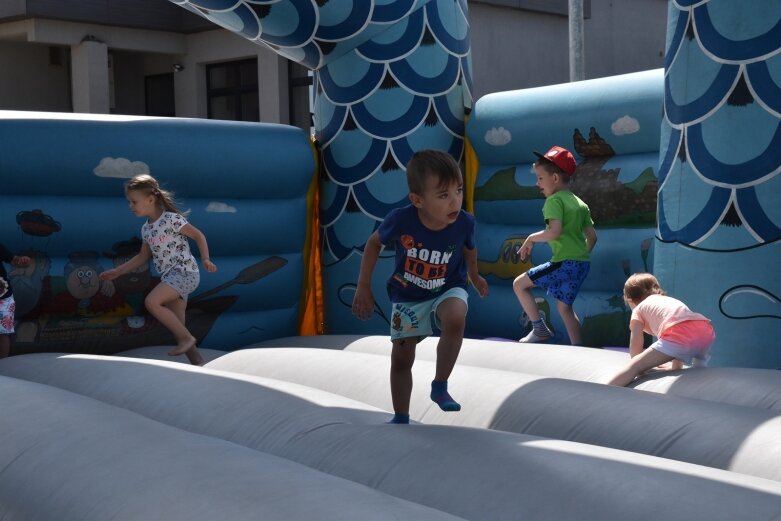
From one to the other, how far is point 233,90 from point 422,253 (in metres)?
11.5

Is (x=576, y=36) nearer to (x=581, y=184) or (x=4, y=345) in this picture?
(x=581, y=184)

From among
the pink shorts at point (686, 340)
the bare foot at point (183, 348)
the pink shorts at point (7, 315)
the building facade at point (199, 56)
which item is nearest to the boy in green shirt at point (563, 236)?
the pink shorts at point (686, 340)

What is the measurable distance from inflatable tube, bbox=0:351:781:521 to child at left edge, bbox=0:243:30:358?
1283 mm

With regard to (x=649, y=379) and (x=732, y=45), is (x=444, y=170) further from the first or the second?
(x=732, y=45)

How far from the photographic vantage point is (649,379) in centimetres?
352

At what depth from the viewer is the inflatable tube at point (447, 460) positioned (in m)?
2.05

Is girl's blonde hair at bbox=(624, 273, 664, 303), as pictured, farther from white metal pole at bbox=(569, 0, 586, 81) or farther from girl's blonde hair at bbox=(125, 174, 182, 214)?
white metal pole at bbox=(569, 0, 586, 81)

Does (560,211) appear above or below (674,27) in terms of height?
below

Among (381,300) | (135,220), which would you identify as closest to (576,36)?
(381,300)

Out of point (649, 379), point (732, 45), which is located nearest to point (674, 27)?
point (732, 45)

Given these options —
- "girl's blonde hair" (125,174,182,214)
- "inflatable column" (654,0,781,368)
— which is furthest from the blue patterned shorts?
"girl's blonde hair" (125,174,182,214)

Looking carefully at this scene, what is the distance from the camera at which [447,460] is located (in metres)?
2.41

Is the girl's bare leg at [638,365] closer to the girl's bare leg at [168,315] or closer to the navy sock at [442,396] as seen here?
the navy sock at [442,396]

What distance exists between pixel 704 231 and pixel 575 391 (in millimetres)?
1109
